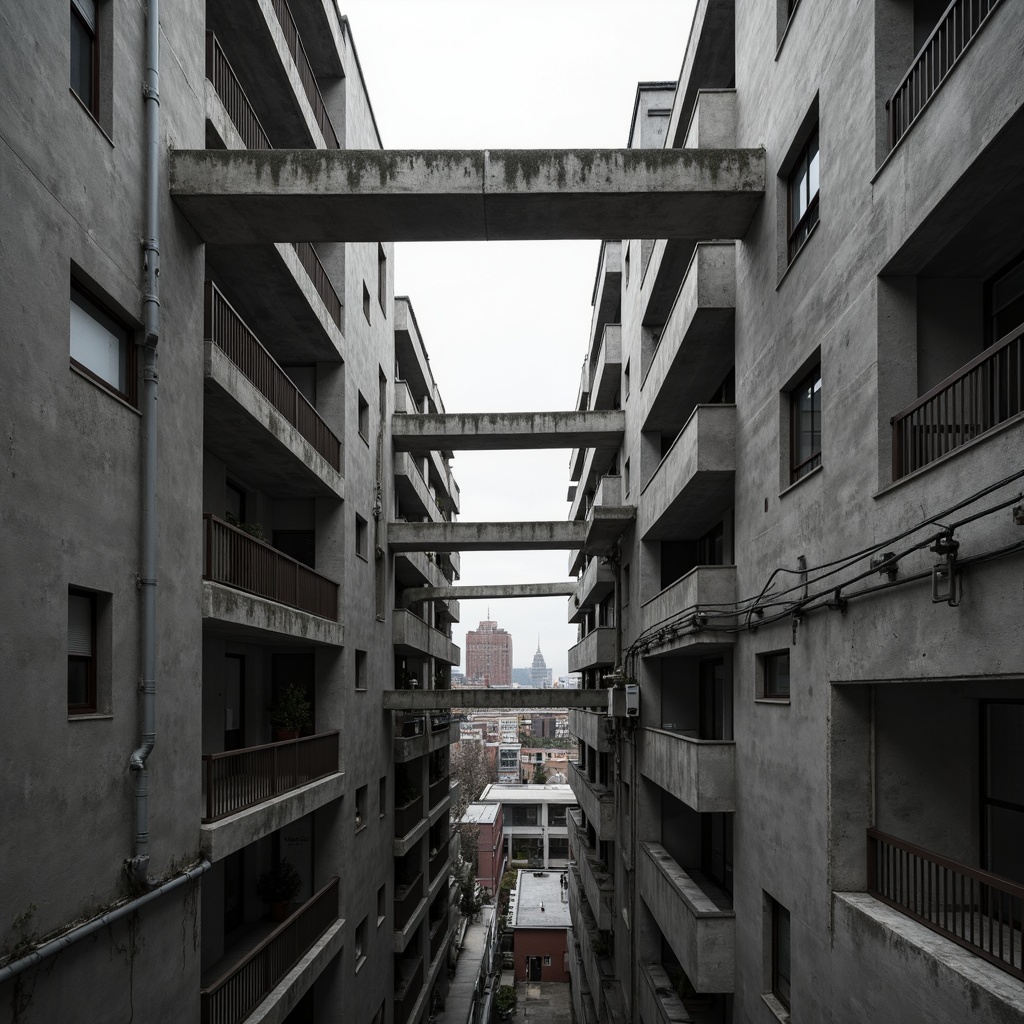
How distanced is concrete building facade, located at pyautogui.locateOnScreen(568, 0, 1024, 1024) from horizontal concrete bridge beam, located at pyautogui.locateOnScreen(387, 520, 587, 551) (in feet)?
37.1

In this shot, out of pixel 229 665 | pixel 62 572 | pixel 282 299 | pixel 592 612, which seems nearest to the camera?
pixel 62 572

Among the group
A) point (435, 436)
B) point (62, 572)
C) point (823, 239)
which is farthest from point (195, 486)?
point (435, 436)

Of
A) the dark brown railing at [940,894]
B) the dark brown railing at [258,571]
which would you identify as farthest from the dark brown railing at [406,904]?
the dark brown railing at [940,894]

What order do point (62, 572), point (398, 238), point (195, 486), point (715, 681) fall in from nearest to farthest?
1. point (62, 572)
2. point (195, 486)
3. point (398, 238)
4. point (715, 681)

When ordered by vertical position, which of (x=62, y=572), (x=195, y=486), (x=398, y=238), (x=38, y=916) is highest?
(x=398, y=238)

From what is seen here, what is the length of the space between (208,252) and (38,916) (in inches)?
382

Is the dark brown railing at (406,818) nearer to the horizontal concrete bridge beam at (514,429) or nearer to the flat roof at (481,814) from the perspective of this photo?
the horizontal concrete bridge beam at (514,429)

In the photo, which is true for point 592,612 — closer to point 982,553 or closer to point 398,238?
point 398,238

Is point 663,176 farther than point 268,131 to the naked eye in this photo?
No

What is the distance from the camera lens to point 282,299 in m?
15.5

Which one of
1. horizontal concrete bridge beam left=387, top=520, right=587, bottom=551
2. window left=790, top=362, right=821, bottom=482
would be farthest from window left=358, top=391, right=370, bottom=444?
window left=790, top=362, right=821, bottom=482

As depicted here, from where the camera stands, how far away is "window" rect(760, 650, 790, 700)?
37.0ft

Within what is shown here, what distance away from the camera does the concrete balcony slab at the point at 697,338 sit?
1336 centimetres

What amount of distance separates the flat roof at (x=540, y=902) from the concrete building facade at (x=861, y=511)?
40.2 metres
